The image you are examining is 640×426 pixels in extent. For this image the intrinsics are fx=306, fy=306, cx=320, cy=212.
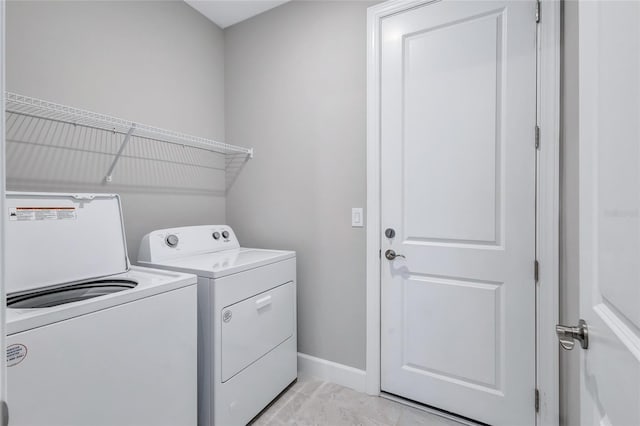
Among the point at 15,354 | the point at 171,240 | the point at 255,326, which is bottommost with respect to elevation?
the point at 255,326

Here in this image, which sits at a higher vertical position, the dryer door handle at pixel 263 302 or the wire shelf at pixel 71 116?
the wire shelf at pixel 71 116

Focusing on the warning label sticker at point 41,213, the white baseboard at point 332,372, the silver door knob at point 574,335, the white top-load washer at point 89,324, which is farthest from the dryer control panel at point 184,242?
the silver door knob at point 574,335

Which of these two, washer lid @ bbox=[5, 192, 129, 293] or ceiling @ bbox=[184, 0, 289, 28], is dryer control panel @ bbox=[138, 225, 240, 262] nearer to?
washer lid @ bbox=[5, 192, 129, 293]

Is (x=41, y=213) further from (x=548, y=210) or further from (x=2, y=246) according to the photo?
(x=548, y=210)

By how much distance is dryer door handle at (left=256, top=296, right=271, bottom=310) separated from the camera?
166 cm

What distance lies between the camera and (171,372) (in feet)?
4.08

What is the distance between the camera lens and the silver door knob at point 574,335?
2.09 feet

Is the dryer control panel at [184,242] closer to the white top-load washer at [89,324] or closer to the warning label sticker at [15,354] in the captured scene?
the white top-load washer at [89,324]

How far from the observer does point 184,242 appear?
187 centimetres

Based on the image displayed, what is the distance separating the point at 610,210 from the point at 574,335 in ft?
0.99

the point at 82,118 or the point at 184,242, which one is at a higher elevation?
the point at 82,118

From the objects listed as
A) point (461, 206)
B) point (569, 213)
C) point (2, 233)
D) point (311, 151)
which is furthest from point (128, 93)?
point (569, 213)

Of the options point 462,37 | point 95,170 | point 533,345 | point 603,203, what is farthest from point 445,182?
point 95,170

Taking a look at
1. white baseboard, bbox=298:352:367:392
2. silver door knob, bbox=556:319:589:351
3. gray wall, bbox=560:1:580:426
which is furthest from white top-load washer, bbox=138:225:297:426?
gray wall, bbox=560:1:580:426
